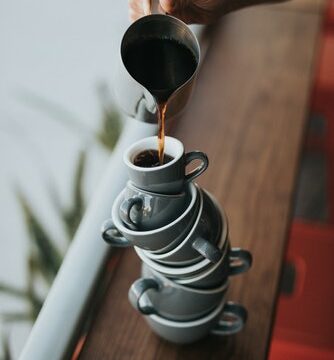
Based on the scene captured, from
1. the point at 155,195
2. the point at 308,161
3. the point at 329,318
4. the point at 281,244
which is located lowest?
the point at 308,161

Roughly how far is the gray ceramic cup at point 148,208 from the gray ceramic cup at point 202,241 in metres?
0.04

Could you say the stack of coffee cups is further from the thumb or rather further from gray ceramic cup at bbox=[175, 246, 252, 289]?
the thumb

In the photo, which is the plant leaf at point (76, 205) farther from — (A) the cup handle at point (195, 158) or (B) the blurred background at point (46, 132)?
(A) the cup handle at point (195, 158)

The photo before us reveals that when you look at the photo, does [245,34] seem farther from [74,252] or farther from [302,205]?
[74,252]

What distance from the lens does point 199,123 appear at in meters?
1.41

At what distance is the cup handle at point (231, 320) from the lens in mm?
930

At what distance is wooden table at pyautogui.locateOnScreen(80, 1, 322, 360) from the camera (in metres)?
0.95

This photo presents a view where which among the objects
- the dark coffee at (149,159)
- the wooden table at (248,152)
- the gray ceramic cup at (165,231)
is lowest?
the wooden table at (248,152)

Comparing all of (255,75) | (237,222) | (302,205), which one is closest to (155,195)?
(237,222)

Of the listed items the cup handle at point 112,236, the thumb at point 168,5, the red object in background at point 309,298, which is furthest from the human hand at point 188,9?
the red object in background at point 309,298

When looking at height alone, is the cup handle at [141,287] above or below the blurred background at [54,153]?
above

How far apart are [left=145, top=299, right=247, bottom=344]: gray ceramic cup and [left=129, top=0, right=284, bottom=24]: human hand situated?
464 millimetres

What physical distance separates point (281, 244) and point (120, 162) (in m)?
0.37

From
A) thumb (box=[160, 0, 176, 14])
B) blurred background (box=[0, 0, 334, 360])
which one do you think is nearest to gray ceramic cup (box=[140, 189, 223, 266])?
thumb (box=[160, 0, 176, 14])
